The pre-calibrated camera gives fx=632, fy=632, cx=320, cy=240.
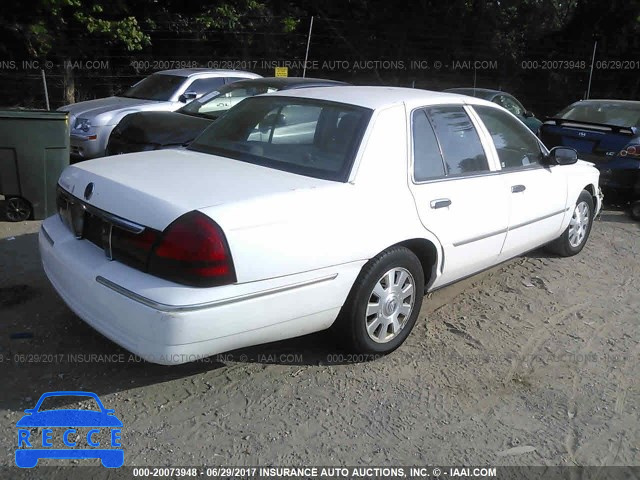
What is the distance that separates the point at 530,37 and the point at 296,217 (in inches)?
785

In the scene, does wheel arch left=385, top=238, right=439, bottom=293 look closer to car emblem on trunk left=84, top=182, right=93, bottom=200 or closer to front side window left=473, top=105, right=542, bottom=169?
front side window left=473, top=105, right=542, bottom=169

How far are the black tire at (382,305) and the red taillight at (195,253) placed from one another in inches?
33.7

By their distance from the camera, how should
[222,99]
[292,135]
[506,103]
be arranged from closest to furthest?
[292,135] → [222,99] → [506,103]

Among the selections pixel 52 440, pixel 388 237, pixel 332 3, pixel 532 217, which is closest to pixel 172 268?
pixel 52 440

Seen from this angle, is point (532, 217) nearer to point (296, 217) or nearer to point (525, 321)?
point (525, 321)

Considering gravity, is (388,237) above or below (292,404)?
above

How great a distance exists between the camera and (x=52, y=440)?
2986 millimetres

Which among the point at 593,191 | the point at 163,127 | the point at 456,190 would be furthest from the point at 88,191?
the point at 593,191

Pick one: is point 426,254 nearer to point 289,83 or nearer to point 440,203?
point 440,203

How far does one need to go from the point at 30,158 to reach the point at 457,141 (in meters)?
4.26

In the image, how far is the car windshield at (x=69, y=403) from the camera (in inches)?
127

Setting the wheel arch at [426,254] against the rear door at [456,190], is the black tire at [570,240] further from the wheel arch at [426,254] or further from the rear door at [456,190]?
the wheel arch at [426,254]

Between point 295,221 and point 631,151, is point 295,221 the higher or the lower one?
the higher one

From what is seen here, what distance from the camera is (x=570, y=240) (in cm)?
590
